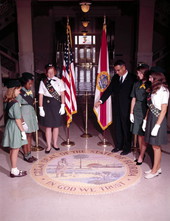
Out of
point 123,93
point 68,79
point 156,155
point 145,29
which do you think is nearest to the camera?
point 156,155

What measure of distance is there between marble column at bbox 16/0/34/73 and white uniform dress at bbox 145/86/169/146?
10.2 m

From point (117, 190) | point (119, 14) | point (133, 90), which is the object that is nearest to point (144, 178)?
point (117, 190)

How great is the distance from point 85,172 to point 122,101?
5.47 feet

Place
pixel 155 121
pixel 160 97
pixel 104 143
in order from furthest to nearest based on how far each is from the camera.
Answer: pixel 104 143 < pixel 155 121 < pixel 160 97

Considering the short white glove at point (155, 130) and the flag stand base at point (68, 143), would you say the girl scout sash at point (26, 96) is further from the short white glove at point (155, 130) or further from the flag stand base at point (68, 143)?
the short white glove at point (155, 130)

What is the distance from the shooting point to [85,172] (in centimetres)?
506

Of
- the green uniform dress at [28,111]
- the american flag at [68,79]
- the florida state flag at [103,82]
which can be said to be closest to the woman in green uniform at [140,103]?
the florida state flag at [103,82]

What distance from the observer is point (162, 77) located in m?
4.45

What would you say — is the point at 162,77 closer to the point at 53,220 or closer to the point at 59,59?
the point at 53,220

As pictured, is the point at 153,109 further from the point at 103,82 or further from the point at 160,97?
the point at 103,82

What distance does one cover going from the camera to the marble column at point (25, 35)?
13.2 metres

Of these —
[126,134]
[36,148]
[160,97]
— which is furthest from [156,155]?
[36,148]

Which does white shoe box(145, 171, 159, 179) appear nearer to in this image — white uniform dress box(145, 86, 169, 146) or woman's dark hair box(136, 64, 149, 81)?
white uniform dress box(145, 86, 169, 146)

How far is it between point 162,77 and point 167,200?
1.88 metres
